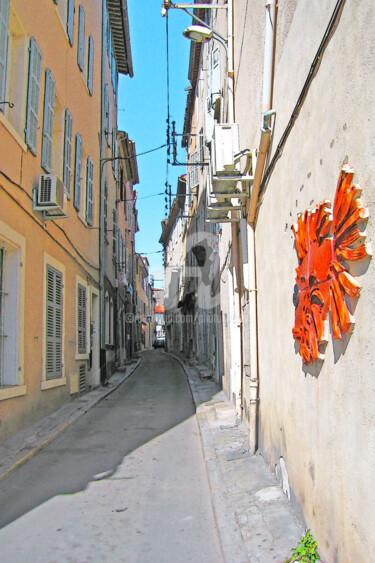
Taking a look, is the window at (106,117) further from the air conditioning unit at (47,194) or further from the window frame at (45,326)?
the air conditioning unit at (47,194)

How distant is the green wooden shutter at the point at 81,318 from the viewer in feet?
38.0

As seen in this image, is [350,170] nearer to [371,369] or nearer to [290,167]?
[371,369]

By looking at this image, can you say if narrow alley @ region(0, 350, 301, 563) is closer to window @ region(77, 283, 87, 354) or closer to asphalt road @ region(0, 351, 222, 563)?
asphalt road @ region(0, 351, 222, 563)

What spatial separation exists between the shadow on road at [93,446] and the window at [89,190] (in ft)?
14.9

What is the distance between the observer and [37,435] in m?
7.18

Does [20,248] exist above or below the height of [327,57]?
below

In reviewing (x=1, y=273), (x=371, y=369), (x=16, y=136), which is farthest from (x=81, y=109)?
(x=371, y=369)

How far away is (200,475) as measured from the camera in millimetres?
5727

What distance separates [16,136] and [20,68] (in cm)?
124

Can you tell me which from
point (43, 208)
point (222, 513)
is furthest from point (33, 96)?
point (222, 513)

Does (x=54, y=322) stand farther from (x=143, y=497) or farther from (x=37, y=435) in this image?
(x=143, y=497)

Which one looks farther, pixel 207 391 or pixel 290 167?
pixel 207 391

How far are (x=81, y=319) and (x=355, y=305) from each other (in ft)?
32.3

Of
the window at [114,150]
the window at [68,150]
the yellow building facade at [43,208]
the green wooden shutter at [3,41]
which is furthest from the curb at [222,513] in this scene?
the window at [114,150]
